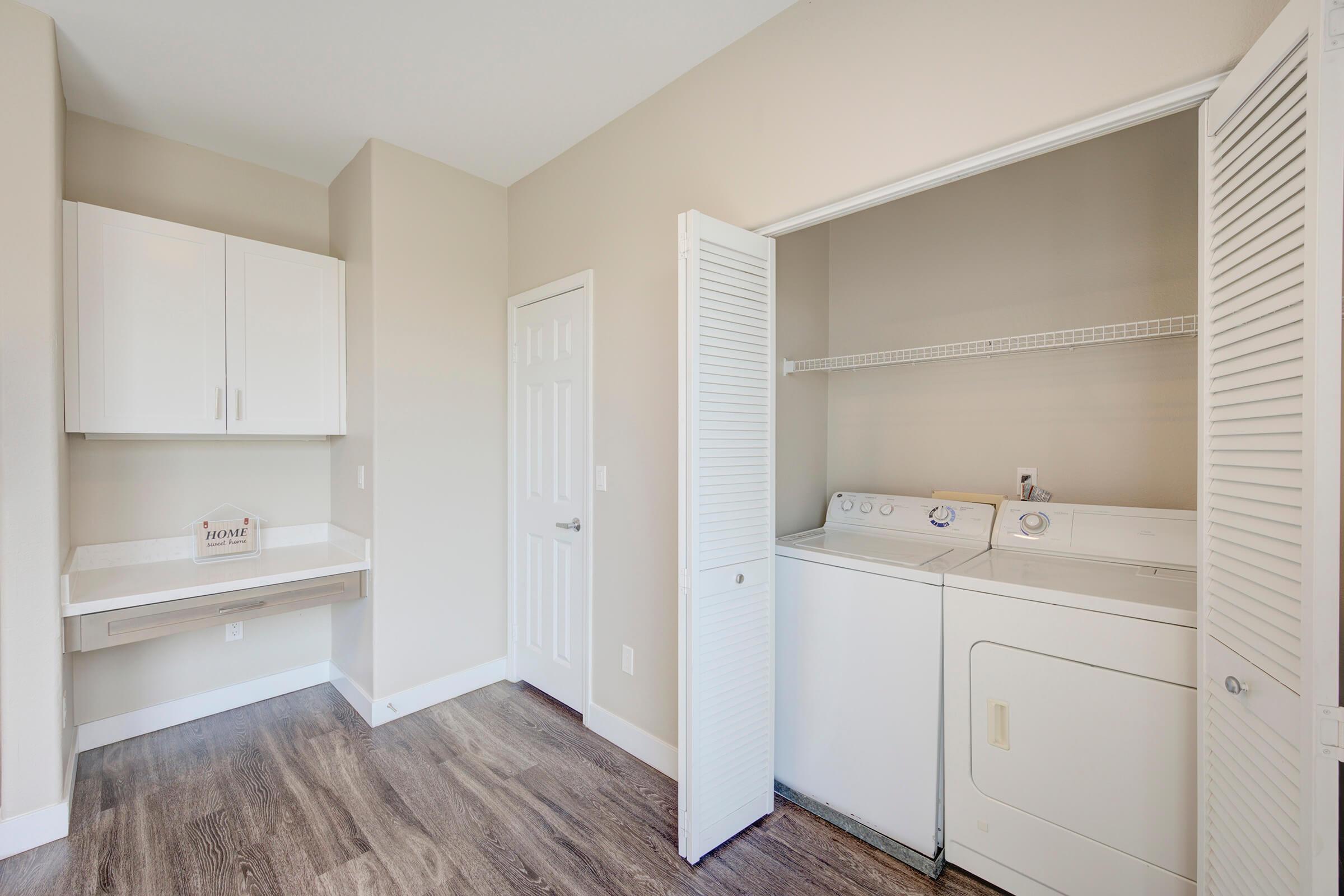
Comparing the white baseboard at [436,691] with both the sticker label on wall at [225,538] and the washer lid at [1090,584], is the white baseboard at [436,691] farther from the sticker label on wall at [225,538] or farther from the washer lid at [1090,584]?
the washer lid at [1090,584]

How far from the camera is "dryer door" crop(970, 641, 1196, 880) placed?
1384mm

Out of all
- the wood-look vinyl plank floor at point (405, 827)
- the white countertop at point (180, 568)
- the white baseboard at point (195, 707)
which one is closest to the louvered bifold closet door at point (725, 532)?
the wood-look vinyl plank floor at point (405, 827)

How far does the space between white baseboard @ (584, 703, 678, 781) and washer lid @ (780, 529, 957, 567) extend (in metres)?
0.96

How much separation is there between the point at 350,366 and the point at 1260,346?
127 inches

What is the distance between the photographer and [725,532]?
1892 millimetres

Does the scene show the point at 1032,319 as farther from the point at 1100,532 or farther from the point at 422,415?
the point at 422,415

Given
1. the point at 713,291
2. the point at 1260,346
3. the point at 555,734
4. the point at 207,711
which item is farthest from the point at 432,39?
the point at 207,711

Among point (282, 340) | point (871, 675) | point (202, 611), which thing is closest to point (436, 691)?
point (202, 611)

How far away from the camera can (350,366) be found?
9.51 feet

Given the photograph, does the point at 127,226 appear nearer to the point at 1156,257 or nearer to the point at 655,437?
the point at 655,437

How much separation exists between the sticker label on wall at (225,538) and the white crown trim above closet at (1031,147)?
2.78m

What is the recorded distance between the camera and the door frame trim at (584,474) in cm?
264

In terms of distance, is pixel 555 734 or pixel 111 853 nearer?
pixel 111 853

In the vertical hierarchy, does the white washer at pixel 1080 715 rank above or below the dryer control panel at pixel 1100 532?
below
